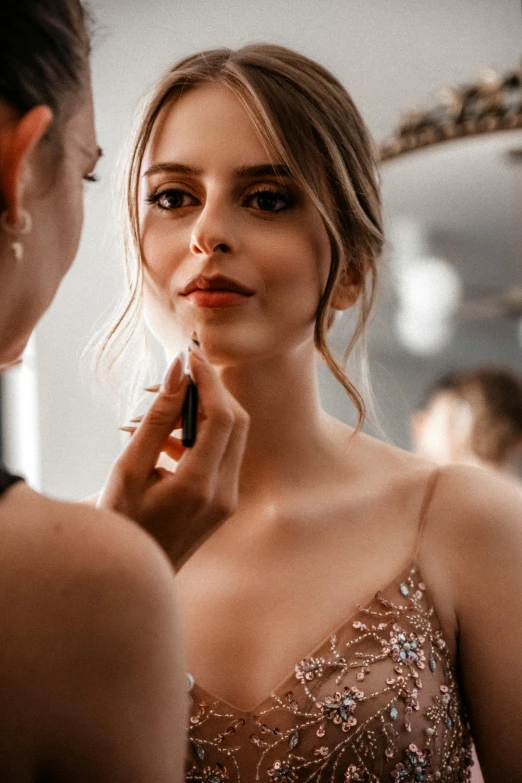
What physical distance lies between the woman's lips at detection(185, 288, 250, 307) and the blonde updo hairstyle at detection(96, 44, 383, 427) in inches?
4.2

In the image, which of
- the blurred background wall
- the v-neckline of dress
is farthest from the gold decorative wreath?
the v-neckline of dress

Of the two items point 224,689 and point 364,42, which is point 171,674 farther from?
point 364,42

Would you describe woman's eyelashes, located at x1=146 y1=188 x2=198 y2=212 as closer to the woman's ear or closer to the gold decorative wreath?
the woman's ear

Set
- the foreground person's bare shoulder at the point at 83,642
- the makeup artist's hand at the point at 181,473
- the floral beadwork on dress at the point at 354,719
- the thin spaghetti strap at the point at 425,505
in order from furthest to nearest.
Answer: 1. the thin spaghetti strap at the point at 425,505
2. the floral beadwork on dress at the point at 354,719
3. the makeup artist's hand at the point at 181,473
4. the foreground person's bare shoulder at the point at 83,642

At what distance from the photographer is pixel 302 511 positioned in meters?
0.97

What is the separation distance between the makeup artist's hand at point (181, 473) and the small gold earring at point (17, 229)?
7.8 inches

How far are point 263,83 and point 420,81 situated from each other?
0.78 m

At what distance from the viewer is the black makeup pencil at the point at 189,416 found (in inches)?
27.5

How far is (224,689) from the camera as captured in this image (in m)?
0.85

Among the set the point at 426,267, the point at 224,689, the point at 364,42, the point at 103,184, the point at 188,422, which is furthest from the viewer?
the point at 103,184

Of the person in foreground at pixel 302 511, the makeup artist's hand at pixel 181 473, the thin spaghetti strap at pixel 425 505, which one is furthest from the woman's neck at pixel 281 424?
the makeup artist's hand at pixel 181 473

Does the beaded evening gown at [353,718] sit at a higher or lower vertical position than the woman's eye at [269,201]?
lower

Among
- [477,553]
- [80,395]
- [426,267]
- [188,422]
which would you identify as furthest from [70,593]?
[80,395]

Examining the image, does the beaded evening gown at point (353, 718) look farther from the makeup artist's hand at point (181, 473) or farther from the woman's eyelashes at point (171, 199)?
the woman's eyelashes at point (171, 199)
